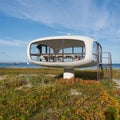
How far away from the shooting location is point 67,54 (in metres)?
15.7

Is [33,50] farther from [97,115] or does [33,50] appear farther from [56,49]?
[97,115]

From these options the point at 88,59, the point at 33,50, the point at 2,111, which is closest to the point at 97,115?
the point at 2,111

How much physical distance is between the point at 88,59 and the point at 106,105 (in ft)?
20.9

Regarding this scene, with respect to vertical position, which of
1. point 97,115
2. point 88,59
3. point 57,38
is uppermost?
point 57,38

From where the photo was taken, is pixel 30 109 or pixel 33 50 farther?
pixel 33 50

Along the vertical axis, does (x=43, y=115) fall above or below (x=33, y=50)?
below

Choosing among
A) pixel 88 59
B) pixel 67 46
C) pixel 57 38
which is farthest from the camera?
pixel 67 46

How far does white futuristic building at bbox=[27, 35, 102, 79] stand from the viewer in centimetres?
1441

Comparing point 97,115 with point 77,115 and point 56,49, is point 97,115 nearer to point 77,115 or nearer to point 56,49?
point 77,115

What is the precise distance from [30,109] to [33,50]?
967 cm

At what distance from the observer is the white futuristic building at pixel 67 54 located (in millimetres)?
14406

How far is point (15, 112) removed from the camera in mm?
7012

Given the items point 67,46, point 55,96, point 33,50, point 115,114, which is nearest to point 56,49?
point 67,46

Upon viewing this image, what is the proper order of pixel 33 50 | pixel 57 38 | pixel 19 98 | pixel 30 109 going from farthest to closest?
pixel 33 50, pixel 57 38, pixel 19 98, pixel 30 109
